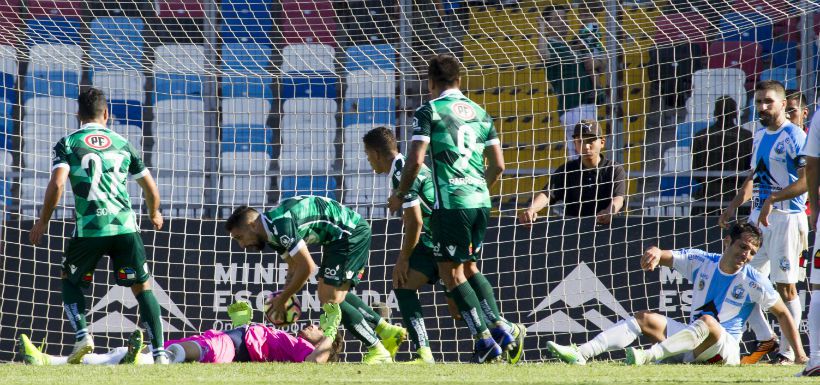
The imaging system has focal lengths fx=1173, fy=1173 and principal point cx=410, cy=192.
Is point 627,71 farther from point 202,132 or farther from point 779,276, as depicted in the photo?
point 202,132

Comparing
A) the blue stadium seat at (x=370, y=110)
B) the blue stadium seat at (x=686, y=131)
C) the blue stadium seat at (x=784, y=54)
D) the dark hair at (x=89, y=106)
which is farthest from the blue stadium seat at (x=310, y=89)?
the blue stadium seat at (x=784, y=54)

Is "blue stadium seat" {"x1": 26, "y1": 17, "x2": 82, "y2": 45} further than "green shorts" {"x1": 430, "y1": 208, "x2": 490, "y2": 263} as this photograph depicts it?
Yes

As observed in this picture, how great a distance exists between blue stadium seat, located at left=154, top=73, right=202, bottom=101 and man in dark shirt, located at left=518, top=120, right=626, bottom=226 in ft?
11.2

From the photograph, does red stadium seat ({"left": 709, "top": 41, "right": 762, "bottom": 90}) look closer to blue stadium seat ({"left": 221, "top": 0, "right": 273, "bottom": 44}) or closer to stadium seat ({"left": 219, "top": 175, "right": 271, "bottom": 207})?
blue stadium seat ({"left": 221, "top": 0, "right": 273, "bottom": 44})

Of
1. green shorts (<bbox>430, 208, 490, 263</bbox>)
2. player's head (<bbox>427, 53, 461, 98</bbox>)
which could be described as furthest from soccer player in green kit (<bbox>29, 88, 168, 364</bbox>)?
player's head (<bbox>427, 53, 461, 98</bbox>)

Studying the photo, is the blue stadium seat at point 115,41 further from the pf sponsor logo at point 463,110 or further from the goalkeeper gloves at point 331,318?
the pf sponsor logo at point 463,110

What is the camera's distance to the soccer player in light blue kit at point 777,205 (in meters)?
7.94

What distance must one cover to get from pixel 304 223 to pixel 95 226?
1243mm

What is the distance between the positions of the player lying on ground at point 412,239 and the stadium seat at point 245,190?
9.54 feet

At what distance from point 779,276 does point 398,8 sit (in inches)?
147

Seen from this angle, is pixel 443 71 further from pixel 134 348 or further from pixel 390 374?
pixel 134 348

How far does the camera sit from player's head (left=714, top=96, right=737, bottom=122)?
9.96 m

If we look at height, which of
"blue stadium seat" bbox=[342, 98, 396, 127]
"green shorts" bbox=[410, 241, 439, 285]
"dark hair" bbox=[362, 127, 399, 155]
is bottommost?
"green shorts" bbox=[410, 241, 439, 285]

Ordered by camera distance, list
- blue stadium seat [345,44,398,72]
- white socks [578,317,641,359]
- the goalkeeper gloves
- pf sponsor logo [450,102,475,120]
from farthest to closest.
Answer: blue stadium seat [345,44,398,72] < the goalkeeper gloves < white socks [578,317,641,359] < pf sponsor logo [450,102,475,120]
